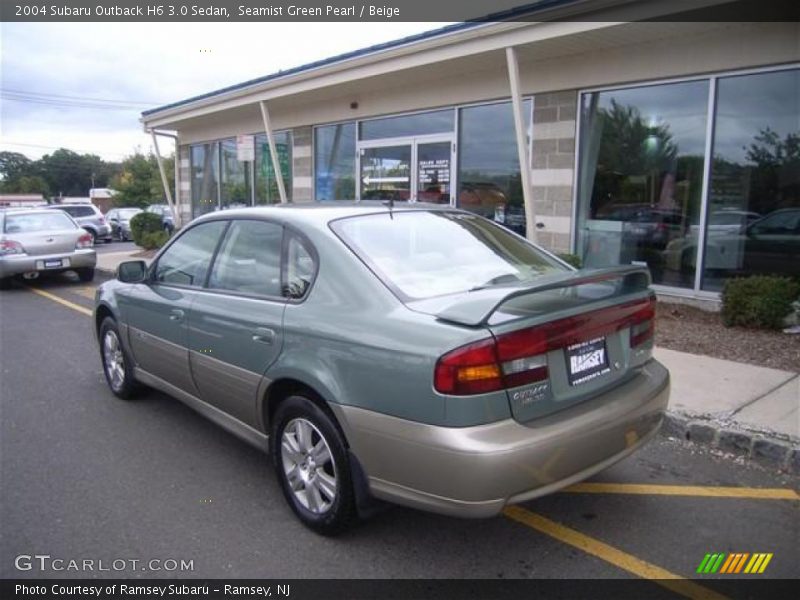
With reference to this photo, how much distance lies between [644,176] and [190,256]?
6448 millimetres

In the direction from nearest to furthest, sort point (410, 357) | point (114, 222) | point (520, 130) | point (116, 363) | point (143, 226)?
point (410, 357) < point (116, 363) < point (520, 130) < point (143, 226) < point (114, 222)

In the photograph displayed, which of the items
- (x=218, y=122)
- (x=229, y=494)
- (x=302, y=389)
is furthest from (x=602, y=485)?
(x=218, y=122)

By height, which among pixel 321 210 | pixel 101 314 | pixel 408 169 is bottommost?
pixel 101 314

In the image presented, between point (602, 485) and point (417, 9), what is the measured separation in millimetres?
6965

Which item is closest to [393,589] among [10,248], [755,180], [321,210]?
[321,210]

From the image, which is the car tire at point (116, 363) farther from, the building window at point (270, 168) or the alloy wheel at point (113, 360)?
the building window at point (270, 168)

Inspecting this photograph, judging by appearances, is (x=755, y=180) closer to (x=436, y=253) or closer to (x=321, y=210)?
(x=436, y=253)

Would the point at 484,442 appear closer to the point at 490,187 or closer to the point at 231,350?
the point at 231,350

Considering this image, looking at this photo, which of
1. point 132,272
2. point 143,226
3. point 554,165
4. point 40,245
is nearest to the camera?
point 132,272

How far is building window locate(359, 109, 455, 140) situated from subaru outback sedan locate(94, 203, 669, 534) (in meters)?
7.15

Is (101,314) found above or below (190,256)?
below

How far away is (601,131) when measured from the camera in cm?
875

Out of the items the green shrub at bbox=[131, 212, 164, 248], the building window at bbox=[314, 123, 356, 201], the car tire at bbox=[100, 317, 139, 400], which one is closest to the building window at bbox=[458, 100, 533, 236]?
the building window at bbox=[314, 123, 356, 201]

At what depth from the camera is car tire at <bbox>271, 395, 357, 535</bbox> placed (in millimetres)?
2922
